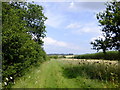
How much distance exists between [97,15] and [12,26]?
9404 millimetres

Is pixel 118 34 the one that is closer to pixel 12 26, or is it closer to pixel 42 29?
pixel 12 26

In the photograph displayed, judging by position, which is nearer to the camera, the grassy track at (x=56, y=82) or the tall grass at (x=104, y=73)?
the tall grass at (x=104, y=73)

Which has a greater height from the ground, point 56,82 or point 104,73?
point 104,73

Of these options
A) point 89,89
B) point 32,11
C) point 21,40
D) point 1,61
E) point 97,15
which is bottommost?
point 89,89

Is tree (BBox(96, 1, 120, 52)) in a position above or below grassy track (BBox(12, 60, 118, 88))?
above

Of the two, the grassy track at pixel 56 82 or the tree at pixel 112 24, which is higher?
the tree at pixel 112 24

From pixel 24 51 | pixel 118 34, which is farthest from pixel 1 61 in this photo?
pixel 118 34

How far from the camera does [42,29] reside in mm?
41750

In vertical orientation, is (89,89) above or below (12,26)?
below

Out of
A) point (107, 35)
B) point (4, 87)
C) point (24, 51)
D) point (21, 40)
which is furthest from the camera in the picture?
point (107, 35)

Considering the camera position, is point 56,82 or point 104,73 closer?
point 56,82

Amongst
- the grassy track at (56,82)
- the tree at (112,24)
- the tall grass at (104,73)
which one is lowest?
the grassy track at (56,82)

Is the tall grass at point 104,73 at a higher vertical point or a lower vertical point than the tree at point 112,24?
lower

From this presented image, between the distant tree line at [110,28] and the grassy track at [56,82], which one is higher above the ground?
the distant tree line at [110,28]
